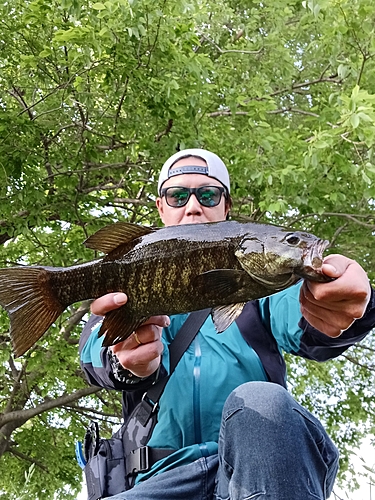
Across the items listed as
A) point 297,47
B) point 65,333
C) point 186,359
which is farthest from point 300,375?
point 186,359

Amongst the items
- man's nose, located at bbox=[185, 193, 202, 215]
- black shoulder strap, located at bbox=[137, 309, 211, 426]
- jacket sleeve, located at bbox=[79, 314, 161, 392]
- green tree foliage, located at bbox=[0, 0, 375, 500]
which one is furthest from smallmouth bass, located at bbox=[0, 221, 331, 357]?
green tree foliage, located at bbox=[0, 0, 375, 500]

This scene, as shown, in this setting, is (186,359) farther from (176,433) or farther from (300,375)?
(300,375)

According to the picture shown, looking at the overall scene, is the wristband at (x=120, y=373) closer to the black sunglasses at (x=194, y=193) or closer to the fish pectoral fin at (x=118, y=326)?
the fish pectoral fin at (x=118, y=326)

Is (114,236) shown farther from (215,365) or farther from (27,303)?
(215,365)

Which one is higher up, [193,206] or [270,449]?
[193,206]

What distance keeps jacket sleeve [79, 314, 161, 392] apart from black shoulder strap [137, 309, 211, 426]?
5cm

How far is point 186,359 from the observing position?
272 cm

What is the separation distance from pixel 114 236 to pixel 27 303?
422 millimetres

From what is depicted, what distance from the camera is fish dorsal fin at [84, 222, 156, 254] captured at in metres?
2.23

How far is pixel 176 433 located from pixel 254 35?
24.1 ft

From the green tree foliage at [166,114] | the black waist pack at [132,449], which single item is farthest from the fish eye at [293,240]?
the green tree foliage at [166,114]

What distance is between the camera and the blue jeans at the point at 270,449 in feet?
6.27

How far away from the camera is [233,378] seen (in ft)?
8.55

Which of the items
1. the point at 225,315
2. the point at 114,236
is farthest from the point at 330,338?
the point at 114,236
